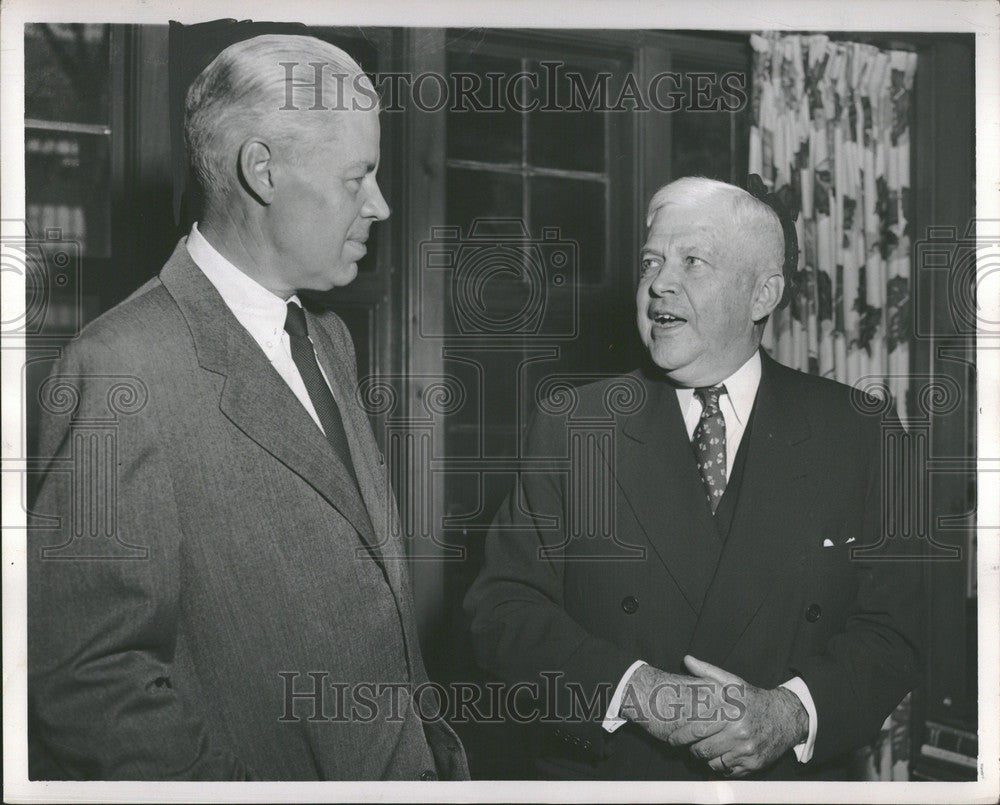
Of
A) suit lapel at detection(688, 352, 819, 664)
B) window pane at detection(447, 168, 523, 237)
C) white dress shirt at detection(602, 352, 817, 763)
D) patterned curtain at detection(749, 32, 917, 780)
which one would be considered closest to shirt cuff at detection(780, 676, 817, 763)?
white dress shirt at detection(602, 352, 817, 763)

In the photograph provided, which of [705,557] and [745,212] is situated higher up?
[745,212]

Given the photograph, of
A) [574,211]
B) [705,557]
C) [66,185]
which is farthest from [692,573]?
[66,185]

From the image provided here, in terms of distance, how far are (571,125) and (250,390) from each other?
0.78m

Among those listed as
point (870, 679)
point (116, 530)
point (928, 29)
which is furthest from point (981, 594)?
point (116, 530)

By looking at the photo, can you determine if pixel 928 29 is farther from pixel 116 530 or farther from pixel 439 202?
pixel 116 530

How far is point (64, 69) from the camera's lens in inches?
62.7

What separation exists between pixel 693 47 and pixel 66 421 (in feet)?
4.01

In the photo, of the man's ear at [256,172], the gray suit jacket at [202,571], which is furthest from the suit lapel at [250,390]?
the man's ear at [256,172]

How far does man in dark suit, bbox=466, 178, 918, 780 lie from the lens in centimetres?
150

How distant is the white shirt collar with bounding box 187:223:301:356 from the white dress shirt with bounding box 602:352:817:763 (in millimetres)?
660

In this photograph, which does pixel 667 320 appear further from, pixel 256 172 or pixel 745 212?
pixel 256 172

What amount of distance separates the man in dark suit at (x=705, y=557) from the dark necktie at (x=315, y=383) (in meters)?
0.29

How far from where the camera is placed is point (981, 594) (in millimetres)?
1645

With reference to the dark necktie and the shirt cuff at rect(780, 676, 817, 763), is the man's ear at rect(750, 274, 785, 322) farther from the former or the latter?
the dark necktie
